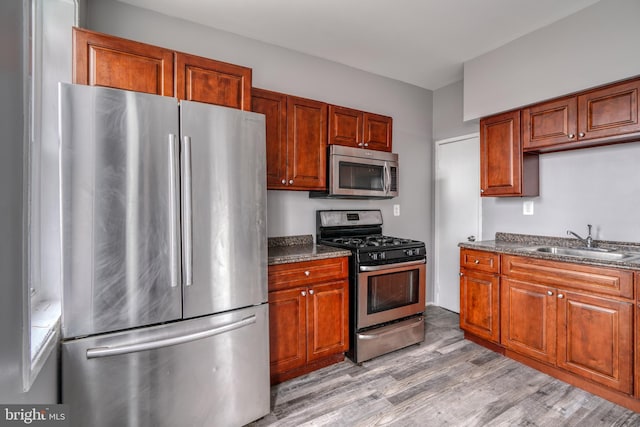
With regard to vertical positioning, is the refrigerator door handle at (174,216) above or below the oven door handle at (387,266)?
above

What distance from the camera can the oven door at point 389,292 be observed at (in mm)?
2504

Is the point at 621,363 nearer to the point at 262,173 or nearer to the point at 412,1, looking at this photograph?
the point at 262,173

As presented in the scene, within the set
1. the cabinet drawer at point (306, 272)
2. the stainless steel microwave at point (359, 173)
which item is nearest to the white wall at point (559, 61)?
the stainless steel microwave at point (359, 173)

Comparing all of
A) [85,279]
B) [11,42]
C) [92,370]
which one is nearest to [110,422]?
[92,370]

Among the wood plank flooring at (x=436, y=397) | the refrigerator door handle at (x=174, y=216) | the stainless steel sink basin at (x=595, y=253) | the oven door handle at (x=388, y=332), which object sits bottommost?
the wood plank flooring at (x=436, y=397)

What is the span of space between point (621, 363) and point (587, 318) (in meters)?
0.29

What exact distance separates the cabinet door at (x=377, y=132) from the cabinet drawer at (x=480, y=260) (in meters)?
1.32

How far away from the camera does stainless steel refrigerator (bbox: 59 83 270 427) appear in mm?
1358

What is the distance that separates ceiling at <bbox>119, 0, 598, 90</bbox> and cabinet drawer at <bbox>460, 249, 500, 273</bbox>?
196 cm

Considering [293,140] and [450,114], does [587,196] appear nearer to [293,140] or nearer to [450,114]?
[450,114]

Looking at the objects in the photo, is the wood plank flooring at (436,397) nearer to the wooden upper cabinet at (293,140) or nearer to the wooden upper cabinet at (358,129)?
the wooden upper cabinet at (293,140)

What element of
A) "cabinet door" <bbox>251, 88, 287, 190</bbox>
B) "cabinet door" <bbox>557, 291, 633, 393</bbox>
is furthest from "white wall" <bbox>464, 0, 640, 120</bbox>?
"cabinet door" <bbox>251, 88, 287, 190</bbox>

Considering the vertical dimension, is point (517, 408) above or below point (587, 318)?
below

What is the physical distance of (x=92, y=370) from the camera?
1385 millimetres
